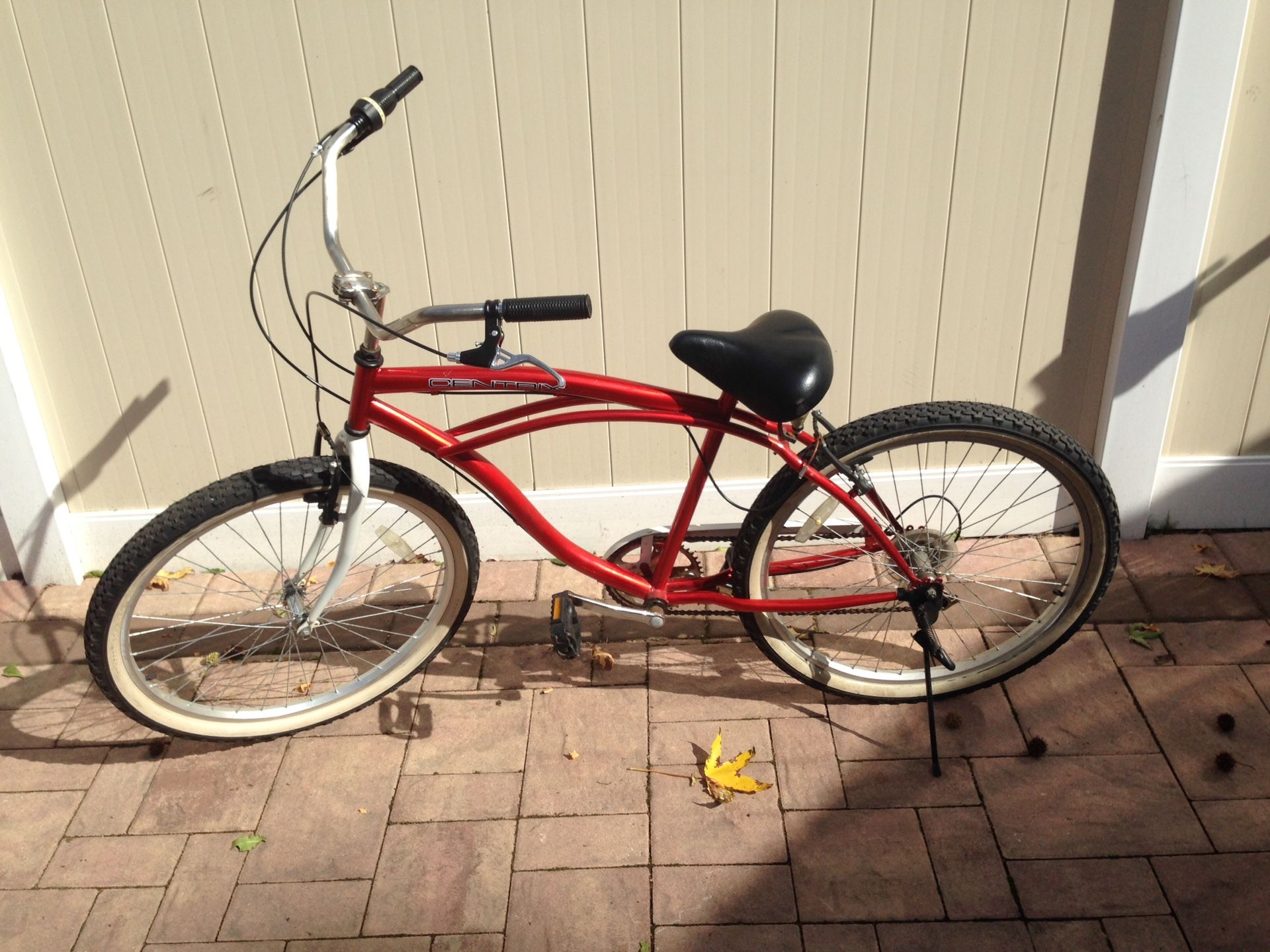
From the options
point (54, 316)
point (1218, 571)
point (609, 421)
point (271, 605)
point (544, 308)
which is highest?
point (544, 308)

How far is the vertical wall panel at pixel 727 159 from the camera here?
8.59 feet

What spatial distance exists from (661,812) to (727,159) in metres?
1.74

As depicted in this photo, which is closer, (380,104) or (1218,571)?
(380,104)

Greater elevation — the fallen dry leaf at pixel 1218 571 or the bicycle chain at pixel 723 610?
the bicycle chain at pixel 723 610

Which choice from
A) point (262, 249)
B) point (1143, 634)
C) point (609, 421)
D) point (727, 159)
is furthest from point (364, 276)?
point (1143, 634)

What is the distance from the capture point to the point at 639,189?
281cm

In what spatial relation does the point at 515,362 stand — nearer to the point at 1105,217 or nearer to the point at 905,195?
the point at 905,195

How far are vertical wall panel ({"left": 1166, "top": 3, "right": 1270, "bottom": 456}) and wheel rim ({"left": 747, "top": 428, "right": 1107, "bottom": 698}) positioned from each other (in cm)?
50

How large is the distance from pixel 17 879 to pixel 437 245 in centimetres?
189

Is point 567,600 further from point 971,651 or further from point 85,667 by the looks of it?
point 85,667

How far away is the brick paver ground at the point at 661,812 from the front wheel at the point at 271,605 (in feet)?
0.44

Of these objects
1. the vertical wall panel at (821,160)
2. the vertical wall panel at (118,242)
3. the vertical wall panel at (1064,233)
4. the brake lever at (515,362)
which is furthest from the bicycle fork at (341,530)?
the vertical wall panel at (1064,233)

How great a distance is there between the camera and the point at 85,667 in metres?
2.97

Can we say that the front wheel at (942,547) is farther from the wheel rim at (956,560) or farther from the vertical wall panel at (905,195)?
the vertical wall panel at (905,195)
